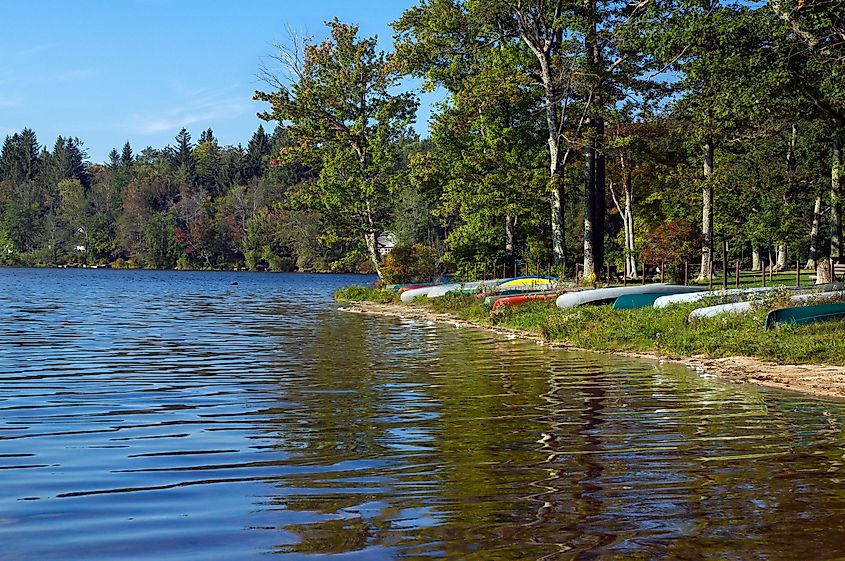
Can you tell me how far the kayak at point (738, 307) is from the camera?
780 inches

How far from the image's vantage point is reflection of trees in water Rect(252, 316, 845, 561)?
532 centimetres

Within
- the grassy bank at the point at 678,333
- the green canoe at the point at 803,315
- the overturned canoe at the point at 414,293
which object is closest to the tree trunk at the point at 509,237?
the overturned canoe at the point at 414,293

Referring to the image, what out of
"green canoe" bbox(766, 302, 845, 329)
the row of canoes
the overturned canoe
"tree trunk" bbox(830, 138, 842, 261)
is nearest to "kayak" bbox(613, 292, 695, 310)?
the row of canoes

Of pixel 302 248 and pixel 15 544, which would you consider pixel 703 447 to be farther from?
pixel 302 248

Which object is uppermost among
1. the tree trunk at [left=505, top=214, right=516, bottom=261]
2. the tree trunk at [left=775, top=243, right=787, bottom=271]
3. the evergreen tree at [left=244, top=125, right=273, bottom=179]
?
the evergreen tree at [left=244, top=125, right=273, bottom=179]

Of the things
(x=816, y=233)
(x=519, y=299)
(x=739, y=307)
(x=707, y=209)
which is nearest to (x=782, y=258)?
(x=816, y=233)

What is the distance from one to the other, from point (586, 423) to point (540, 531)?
4.31m

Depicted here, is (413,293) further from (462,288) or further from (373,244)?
(373,244)

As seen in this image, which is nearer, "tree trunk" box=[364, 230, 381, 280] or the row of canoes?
the row of canoes

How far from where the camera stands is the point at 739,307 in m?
20.0

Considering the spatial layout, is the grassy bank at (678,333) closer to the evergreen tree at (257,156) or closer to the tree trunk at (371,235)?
the tree trunk at (371,235)

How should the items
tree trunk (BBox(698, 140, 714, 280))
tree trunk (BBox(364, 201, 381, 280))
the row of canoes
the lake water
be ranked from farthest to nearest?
tree trunk (BBox(364, 201, 381, 280)) < tree trunk (BBox(698, 140, 714, 280)) < the row of canoes < the lake water

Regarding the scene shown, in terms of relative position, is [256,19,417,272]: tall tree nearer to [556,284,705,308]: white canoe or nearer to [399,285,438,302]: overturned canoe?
[399,285,438,302]: overturned canoe

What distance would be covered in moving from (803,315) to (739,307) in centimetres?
223
